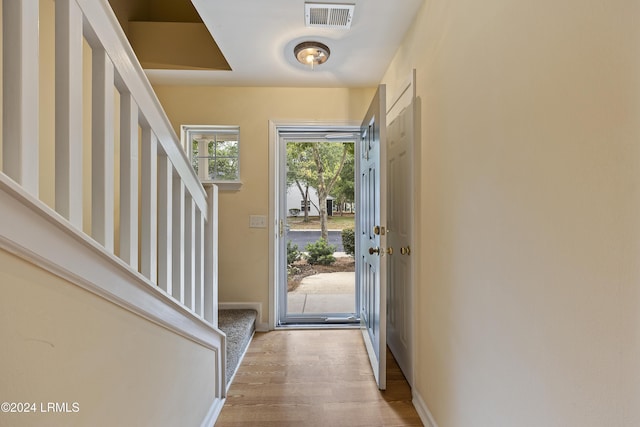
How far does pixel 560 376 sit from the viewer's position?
0.77 m

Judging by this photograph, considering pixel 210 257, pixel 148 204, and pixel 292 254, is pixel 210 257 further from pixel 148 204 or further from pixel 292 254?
pixel 292 254

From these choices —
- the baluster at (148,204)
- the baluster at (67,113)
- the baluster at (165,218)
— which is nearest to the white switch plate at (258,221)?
the baluster at (165,218)

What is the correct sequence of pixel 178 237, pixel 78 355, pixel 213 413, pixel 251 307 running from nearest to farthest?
pixel 78 355 < pixel 178 237 < pixel 213 413 < pixel 251 307

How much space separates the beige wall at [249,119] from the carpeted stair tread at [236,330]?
14 cm

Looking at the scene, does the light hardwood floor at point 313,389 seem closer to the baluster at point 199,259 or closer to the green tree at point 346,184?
the baluster at point 199,259

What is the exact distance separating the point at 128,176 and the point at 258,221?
1837mm

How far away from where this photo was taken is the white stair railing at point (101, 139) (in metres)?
→ 0.65

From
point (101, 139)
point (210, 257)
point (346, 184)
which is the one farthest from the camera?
point (346, 184)

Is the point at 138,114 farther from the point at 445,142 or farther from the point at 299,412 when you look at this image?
the point at 299,412

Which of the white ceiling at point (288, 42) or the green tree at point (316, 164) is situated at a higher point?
the white ceiling at point (288, 42)

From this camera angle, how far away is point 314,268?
4.03m

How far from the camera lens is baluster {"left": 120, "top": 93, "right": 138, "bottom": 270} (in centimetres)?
99

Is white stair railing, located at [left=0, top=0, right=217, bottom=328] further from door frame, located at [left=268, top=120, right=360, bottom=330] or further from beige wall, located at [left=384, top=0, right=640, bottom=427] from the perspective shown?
door frame, located at [left=268, top=120, right=360, bottom=330]

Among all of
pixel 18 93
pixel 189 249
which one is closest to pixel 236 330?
pixel 189 249
